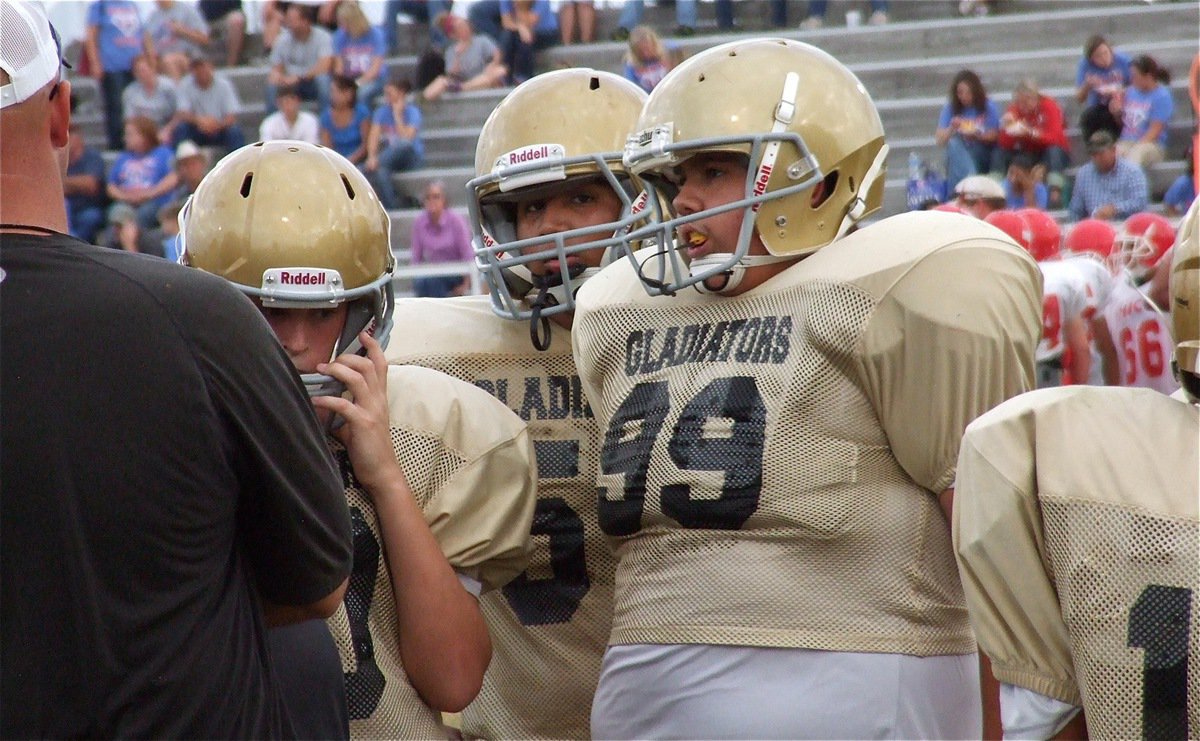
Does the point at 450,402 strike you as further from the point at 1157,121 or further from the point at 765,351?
the point at 1157,121

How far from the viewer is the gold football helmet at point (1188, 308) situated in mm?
1815

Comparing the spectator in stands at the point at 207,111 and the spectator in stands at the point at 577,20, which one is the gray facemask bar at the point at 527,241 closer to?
the spectator in stands at the point at 207,111

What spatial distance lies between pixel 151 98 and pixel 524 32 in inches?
119

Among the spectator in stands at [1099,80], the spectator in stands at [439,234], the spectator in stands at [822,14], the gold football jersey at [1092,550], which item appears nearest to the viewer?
the gold football jersey at [1092,550]

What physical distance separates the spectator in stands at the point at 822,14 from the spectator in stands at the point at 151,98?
5.06m

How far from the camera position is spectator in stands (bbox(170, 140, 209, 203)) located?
11.6 m

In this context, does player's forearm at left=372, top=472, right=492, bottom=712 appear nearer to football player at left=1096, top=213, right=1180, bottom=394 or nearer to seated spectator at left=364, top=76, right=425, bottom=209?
football player at left=1096, top=213, right=1180, bottom=394

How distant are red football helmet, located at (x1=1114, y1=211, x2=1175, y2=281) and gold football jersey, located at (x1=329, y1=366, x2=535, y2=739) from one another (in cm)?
443

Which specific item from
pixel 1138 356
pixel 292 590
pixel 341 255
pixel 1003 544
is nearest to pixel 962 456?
pixel 1003 544

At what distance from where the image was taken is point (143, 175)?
38.5 ft

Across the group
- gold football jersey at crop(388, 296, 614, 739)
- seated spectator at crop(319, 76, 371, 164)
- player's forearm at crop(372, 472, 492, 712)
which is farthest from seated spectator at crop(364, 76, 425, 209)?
player's forearm at crop(372, 472, 492, 712)

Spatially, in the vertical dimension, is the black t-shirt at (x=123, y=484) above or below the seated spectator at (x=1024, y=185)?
above

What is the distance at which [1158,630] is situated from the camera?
1782mm

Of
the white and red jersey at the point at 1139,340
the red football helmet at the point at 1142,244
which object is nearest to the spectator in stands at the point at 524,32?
the red football helmet at the point at 1142,244
